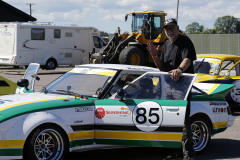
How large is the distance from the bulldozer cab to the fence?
27.7 m

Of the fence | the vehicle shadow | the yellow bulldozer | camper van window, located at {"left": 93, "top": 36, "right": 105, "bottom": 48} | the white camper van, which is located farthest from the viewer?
the fence

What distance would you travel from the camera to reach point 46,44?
31375 millimetres

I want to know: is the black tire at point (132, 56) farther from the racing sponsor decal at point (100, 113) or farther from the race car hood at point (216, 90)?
the racing sponsor decal at point (100, 113)

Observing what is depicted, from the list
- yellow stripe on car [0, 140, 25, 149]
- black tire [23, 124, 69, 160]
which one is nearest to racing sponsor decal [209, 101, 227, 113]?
black tire [23, 124, 69, 160]

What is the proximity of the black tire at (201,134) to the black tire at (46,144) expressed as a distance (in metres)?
2.10

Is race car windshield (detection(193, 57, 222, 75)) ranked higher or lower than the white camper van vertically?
lower

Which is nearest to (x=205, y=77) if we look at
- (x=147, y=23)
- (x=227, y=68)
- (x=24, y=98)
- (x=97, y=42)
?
(x=227, y=68)

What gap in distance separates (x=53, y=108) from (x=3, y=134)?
2.45ft

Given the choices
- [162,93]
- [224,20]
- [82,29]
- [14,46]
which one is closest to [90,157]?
[162,93]

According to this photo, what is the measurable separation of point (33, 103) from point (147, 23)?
804 inches

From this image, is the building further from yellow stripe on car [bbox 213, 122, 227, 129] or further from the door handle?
the door handle

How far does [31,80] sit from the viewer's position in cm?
1003

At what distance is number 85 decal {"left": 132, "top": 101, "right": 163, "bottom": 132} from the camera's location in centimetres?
705

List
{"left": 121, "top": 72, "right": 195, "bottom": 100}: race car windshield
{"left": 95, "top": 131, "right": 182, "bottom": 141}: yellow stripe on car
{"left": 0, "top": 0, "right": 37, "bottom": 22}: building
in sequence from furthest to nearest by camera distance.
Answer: {"left": 0, "top": 0, "right": 37, "bottom": 22}: building → {"left": 121, "top": 72, "right": 195, "bottom": 100}: race car windshield → {"left": 95, "top": 131, "right": 182, "bottom": 141}: yellow stripe on car
